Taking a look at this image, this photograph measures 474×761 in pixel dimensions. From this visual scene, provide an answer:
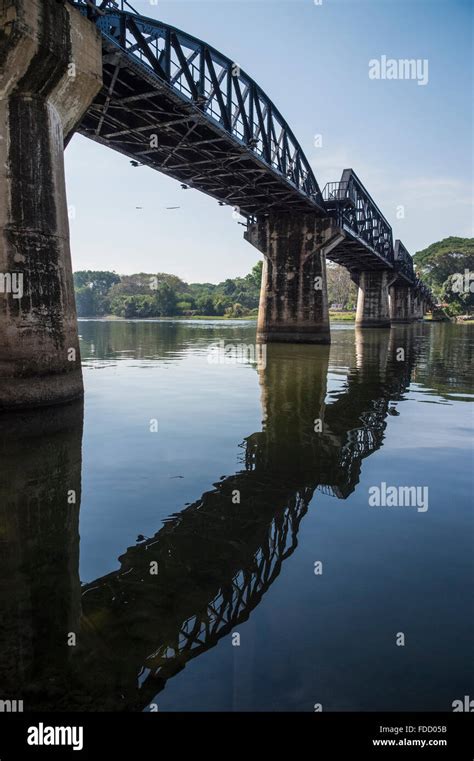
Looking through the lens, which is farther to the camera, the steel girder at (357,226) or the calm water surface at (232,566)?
the steel girder at (357,226)

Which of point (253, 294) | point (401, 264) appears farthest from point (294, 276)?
point (253, 294)

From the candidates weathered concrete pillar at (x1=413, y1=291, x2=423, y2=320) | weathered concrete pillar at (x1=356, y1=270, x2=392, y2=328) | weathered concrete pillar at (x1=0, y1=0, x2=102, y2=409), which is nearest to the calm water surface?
weathered concrete pillar at (x1=0, y1=0, x2=102, y2=409)

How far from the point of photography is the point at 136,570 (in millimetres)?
5004

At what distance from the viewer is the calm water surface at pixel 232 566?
3.48m

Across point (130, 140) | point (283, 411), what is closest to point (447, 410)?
point (283, 411)

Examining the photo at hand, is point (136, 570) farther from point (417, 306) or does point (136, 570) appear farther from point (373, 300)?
point (417, 306)

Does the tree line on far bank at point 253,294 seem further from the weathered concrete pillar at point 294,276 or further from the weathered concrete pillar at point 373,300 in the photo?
the weathered concrete pillar at point 294,276

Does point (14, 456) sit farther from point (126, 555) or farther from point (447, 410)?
point (447, 410)

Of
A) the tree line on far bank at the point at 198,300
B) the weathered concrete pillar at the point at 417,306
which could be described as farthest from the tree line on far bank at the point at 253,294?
the weathered concrete pillar at the point at 417,306

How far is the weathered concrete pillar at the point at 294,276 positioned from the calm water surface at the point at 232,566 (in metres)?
29.7

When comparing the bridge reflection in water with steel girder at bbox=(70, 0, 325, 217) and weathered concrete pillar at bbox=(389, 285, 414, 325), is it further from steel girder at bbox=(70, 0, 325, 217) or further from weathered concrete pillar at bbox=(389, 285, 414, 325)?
weathered concrete pillar at bbox=(389, 285, 414, 325)

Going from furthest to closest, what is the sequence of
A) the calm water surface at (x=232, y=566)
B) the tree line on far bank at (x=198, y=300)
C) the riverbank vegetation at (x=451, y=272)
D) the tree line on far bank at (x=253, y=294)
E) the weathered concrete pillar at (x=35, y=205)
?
1. the tree line on far bank at (x=198, y=300)
2. the tree line on far bank at (x=253, y=294)
3. the riverbank vegetation at (x=451, y=272)
4. the weathered concrete pillar at (x=35, y=205)
5. the calm water surface at (x=232, y=566)

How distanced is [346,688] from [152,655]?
4.82ft

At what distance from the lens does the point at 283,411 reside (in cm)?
1365
